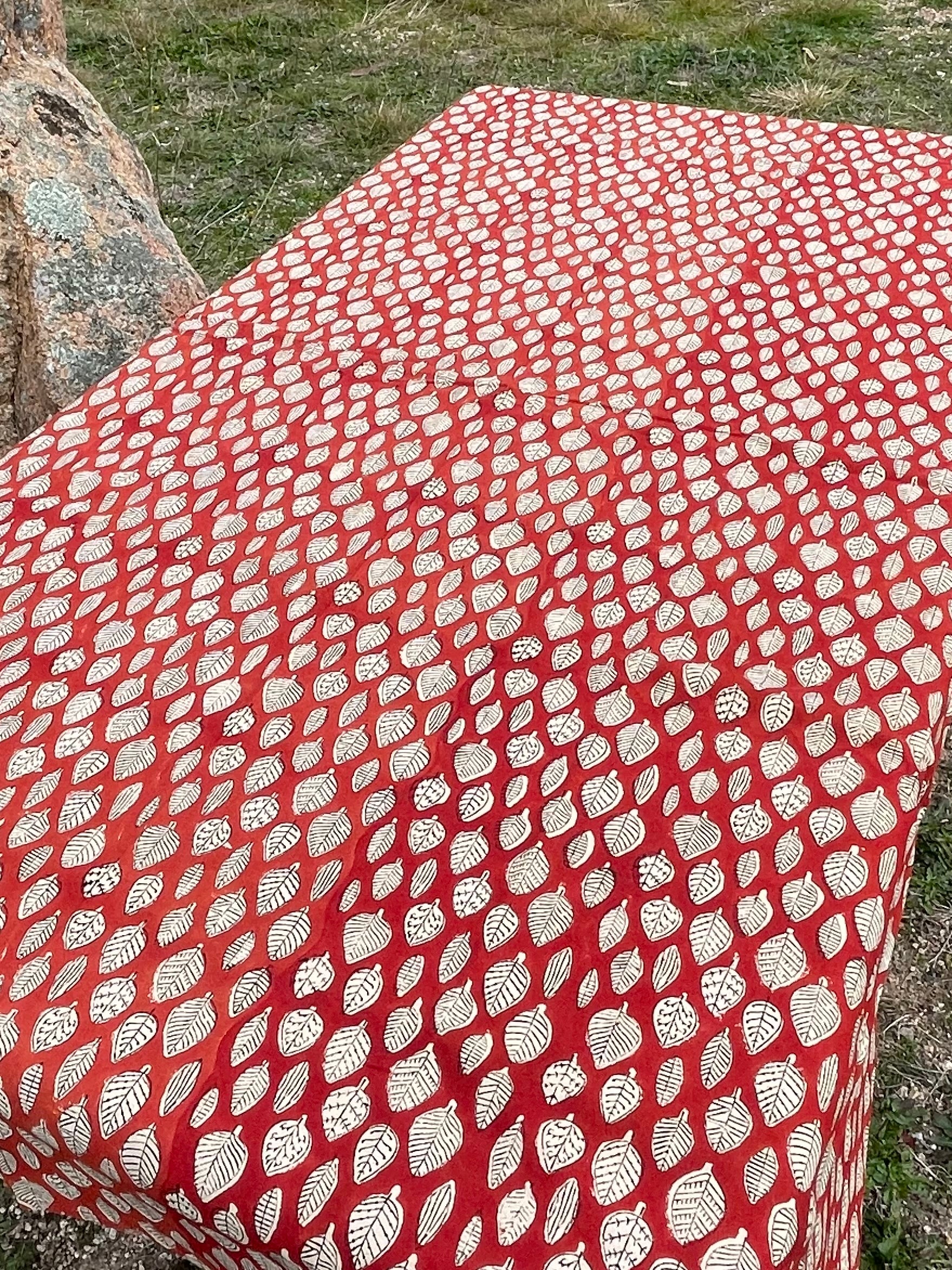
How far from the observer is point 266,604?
49.4 inches

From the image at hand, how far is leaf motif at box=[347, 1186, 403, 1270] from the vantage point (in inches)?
30.4

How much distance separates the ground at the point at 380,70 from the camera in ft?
13.1

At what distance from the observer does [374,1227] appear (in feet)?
2.56

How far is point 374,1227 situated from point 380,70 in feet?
16.1

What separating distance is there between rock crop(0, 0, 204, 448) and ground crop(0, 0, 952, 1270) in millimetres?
1170

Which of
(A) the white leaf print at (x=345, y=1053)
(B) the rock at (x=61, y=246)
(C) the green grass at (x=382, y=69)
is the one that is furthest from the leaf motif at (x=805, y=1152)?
(C) the green grass at (x=382, y=69)

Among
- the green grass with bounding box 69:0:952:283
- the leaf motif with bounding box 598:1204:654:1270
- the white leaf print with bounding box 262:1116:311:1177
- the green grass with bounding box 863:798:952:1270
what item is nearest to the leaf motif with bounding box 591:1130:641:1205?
the leaf motif with bounding box 598:1204:654:1270

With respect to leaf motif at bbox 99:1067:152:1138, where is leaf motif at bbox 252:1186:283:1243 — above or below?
below

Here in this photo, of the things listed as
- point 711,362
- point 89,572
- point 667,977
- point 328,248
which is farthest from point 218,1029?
point 328,248

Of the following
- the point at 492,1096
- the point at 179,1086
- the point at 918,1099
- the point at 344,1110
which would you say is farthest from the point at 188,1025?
the point at 918,1099

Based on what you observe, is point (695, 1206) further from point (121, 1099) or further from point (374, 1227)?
point (121, 1099)

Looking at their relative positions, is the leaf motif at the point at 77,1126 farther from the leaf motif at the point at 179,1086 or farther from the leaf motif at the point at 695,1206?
the leaf motif at the point at 695,1206

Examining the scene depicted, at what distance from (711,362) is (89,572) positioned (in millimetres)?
909

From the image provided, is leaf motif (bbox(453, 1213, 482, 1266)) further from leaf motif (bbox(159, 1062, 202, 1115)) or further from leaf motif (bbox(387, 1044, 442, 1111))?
leaf motif (bbox(159, 1062, 202, 1115))
